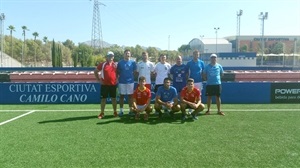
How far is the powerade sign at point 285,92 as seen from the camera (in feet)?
33.2

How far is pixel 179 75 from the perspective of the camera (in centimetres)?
771

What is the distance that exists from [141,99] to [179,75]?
1255 mm

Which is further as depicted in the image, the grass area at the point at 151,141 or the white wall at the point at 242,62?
the white wall at the point at 242,62

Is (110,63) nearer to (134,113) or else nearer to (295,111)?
(134,113)

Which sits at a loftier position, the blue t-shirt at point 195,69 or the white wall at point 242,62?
the white wall at point 242,62

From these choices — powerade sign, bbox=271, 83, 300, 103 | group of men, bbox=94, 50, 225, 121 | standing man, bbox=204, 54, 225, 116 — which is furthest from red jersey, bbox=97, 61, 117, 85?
powerade sign, bbox=271, 83, 300, 103

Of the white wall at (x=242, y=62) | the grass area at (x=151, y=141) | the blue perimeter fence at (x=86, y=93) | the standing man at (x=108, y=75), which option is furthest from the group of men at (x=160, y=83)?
the white wall at (x=242, y=62)

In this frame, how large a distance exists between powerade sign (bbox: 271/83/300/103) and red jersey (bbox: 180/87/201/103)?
4308 mm

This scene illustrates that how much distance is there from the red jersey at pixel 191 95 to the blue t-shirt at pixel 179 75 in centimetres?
54

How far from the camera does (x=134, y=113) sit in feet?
25.1

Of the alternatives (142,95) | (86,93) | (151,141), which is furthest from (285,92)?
(86,93)

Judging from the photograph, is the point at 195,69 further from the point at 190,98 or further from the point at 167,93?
the point at 167,93

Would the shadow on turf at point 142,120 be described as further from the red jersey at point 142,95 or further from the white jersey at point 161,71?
the white jersey at point 161,71

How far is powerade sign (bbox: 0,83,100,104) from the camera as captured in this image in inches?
399
